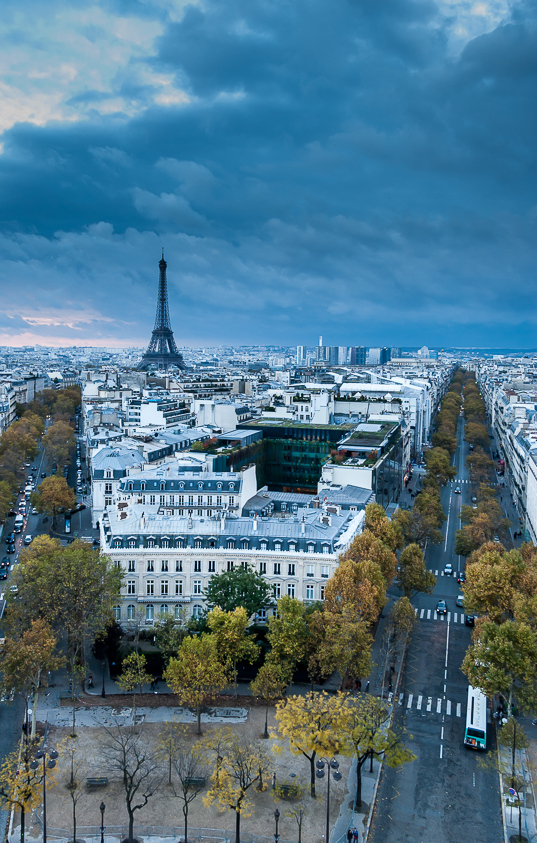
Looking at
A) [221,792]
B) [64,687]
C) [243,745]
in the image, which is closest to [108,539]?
[64,687]

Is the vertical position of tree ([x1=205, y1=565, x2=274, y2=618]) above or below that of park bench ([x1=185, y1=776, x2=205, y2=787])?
above

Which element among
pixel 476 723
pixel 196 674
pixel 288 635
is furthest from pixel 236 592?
pixel 476 723

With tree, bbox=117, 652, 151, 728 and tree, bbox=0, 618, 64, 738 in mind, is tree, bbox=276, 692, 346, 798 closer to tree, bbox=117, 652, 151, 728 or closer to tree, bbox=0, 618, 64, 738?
tree, bbox=117, 652, 151, 728

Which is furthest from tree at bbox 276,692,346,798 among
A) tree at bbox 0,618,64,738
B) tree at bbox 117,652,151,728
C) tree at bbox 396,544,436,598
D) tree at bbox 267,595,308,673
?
tree at bbox 396,544,436,598

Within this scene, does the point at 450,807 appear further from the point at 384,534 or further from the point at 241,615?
the point at 384,534

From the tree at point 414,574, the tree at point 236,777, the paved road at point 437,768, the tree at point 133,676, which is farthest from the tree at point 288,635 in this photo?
the tree at point 414,574

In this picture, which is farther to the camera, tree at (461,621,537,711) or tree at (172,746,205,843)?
tree at (461,621,537,711)

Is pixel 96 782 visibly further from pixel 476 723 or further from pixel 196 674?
pixel 476 723
